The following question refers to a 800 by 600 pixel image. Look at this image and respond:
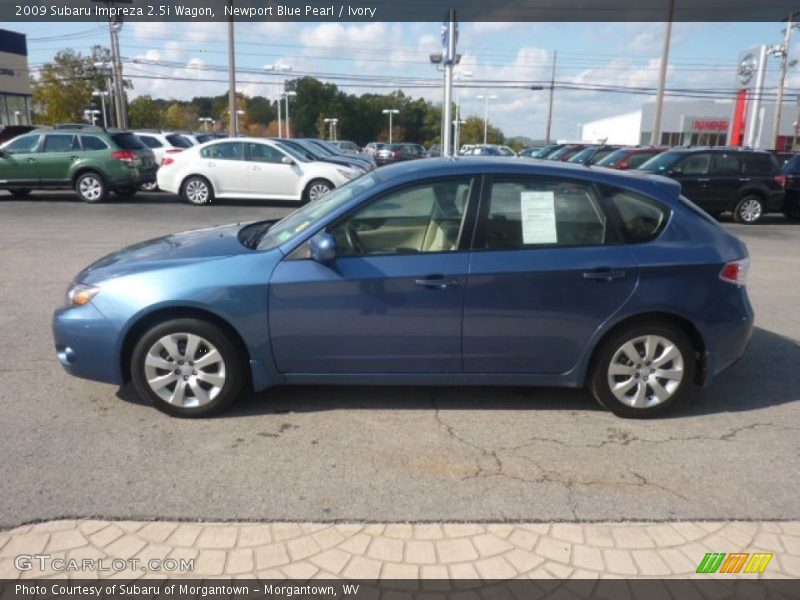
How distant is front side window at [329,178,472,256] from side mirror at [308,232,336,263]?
0.13m

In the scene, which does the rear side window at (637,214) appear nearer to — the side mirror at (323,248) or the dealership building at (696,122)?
the side mirror at (323,248)

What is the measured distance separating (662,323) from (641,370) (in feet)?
1.07

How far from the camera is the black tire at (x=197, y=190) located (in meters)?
15.4

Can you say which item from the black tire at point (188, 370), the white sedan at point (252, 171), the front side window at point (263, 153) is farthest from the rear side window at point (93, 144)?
the black tire at point (188, 370)

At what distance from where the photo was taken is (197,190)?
15.6 metres

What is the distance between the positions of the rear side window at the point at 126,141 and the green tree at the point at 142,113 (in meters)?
56.7

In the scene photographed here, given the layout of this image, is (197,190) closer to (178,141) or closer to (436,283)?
(178,141)

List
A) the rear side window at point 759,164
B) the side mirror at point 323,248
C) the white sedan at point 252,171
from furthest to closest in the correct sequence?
the white sedan at point 252,171 < the rear side window at point 759,164 < the side mirror at point 323,248

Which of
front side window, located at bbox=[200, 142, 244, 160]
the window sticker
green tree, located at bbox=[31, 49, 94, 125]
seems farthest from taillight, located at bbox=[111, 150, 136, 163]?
green tree, located at bbox=[31, 49, 94, 125]

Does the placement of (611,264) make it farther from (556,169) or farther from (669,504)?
(669,504)

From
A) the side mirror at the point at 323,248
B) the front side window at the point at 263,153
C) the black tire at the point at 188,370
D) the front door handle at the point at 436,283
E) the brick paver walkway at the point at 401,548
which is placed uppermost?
the front side window at the point at 263,153

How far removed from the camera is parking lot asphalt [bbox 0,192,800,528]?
3115 millimetres

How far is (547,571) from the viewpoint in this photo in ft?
8.76

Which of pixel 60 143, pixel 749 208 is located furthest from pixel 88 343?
pixel 749 208
